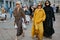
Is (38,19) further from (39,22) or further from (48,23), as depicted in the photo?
(48,23)

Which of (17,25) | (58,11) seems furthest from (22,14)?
(58,11)

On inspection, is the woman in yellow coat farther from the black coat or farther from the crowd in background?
the black coat

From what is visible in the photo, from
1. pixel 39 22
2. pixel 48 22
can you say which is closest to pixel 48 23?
pixel 48 22

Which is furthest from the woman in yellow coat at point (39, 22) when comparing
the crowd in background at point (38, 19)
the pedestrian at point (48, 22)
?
the pedestrian at point (48, 22)

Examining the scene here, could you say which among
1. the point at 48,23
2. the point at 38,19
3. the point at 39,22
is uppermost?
the point at 38,19

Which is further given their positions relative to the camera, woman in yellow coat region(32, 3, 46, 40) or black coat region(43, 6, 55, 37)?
black coat region(43, 6, 55, 37)

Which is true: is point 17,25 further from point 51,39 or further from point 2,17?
point 2,17

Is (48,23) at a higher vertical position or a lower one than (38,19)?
lower

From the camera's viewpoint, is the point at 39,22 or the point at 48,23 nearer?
the point at 39,22

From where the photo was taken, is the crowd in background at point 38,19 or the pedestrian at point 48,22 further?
the pedestrian at point 48,22

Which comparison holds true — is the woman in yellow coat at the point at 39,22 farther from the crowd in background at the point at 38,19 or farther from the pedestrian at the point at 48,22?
the pedestrian at the point at 48,22

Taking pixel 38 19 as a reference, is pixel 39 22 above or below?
below

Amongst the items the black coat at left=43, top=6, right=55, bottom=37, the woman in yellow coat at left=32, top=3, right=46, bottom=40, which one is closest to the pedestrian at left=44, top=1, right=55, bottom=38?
the black coat at left=43, top=6, right=55, bottom=37

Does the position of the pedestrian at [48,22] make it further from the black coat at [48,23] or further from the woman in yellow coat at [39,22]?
the woman in yellow coat at [39,22]
